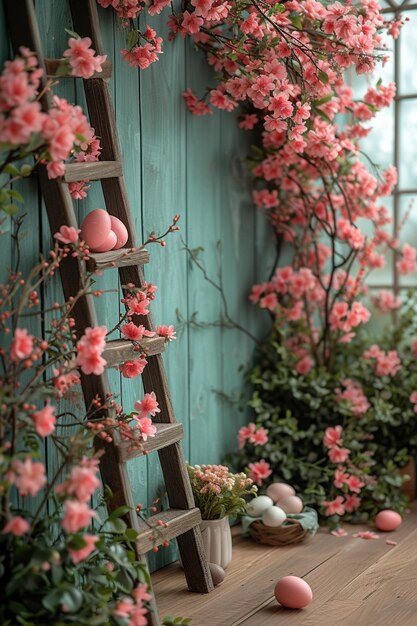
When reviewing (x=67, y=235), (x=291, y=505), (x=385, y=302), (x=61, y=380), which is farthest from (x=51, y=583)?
(x=385, y=302)

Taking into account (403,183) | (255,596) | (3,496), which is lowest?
(255,596)

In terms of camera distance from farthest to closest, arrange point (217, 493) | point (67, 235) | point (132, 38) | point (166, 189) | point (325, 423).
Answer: point (325, 423)
point (166, 189)
point (217, 493)
point (132, 38)
point (67, 235)

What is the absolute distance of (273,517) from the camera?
9.56 feet

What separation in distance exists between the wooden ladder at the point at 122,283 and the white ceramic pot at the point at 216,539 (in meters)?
0.16

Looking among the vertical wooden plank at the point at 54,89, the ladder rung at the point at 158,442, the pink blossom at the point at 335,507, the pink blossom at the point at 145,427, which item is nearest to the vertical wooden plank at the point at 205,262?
the pink blossom at the point at 335,507

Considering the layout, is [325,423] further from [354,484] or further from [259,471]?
[259,471]

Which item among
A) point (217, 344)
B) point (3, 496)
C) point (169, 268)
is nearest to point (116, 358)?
point (3, 496)

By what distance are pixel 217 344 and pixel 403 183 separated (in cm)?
123

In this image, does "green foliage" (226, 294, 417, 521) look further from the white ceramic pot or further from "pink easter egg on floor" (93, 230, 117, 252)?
"pink easter egg on floor" (93, 230, 117, 252)

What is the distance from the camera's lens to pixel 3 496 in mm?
1868

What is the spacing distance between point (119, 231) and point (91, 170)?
0.60 feet

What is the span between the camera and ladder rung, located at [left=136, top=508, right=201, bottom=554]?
2215 mm

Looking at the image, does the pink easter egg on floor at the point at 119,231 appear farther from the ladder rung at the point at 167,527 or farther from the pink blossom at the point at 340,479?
the pink blossom at the point at 340,479

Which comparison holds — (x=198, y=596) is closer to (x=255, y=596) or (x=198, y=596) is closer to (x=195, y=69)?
(x=255, y=596)
